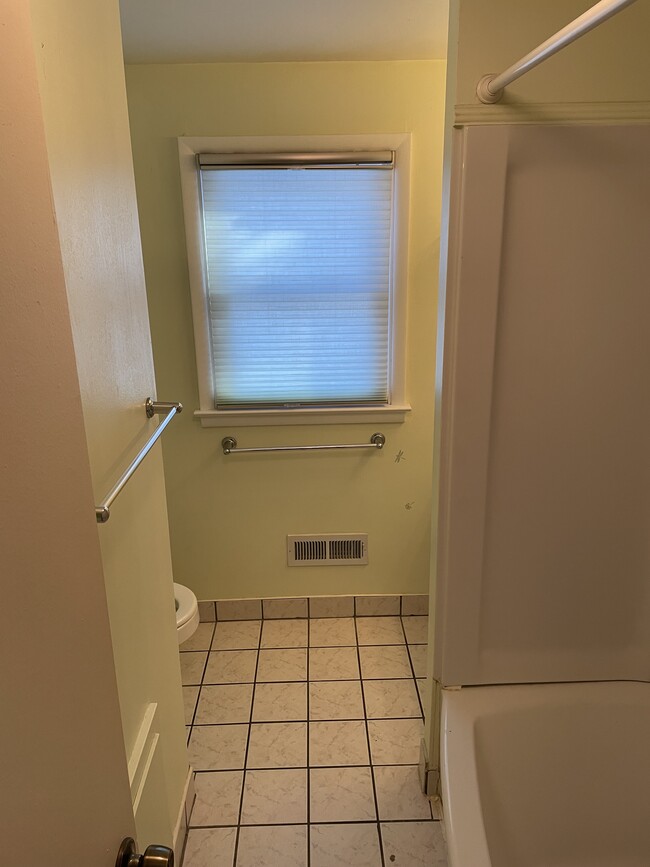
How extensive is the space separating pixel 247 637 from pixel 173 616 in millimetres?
1071

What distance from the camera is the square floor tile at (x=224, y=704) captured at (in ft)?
7.07

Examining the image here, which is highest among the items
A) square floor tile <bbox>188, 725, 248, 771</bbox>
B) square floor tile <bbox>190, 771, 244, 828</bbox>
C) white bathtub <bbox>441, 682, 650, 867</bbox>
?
white bathtub <bbox>441, 682, 650, 867</bbox>

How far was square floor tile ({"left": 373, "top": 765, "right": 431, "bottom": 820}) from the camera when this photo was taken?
1.77 metres

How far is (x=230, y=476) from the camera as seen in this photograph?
2.55 metres

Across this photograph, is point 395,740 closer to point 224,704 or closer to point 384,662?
point 384,662

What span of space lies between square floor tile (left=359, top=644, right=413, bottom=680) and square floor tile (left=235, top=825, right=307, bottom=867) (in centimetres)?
72

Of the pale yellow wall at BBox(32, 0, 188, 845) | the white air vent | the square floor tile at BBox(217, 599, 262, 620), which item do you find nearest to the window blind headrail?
the pale yellow wall at BBox(32, 0, 188, 845)

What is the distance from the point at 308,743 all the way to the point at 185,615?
2.04 feet

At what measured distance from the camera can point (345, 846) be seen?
1671mm

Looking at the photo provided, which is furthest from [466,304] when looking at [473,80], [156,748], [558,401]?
[156,748]

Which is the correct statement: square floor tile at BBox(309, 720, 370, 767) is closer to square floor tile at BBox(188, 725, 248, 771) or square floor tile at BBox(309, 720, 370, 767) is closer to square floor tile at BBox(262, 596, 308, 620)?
square floor tile at BBox(188, 725, 248, 771)

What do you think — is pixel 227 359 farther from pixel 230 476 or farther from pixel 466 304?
pixel 466 304

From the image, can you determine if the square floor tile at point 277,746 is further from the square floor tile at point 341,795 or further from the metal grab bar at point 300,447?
the metal grab bar at point 300,447

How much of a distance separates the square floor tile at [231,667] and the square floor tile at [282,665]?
0.04m
